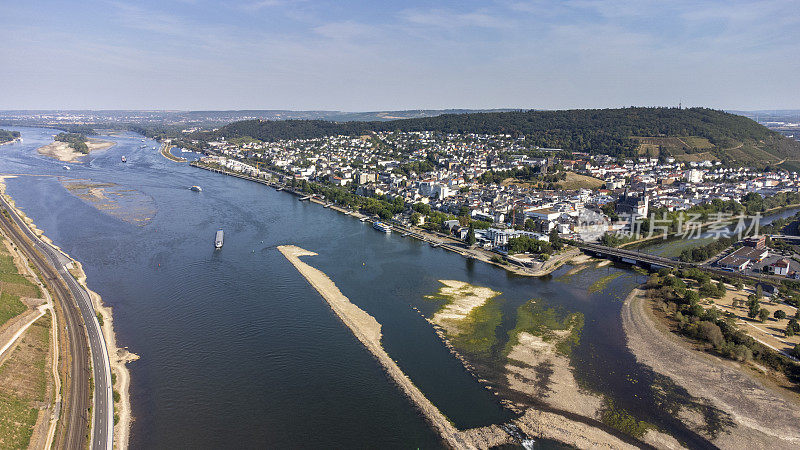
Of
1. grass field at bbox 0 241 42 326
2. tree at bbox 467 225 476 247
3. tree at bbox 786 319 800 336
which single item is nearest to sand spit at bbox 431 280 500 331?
tree at bbox 467 225 476 247

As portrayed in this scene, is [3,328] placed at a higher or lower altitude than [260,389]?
higher

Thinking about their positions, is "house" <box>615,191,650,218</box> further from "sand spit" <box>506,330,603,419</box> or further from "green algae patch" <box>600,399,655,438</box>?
"green algae patch" <box>600,399,655,438</box>

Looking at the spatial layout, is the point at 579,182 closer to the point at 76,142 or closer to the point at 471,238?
the point at 471,238

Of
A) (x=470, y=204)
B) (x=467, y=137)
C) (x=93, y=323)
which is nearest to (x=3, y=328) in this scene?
(x=93, y=323)

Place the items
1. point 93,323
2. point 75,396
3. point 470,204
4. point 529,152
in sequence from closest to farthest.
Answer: point 75,396, point 93,323, point 470,204, point 529,152

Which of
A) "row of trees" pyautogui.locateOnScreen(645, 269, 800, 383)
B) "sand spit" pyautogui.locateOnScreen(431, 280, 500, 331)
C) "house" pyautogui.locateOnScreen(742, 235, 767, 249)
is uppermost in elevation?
"house" pyautogui.locateOnScreen(742, 235, 767, 249)

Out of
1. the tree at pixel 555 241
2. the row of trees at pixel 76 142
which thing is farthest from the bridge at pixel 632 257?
the row of trees at pixel 76 142

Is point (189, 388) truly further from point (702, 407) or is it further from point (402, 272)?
point (702, 407)
